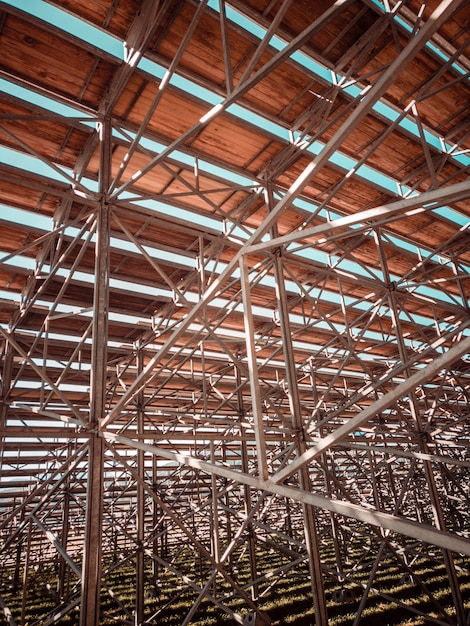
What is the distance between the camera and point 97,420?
217 inches

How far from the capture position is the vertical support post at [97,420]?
503 centimetres

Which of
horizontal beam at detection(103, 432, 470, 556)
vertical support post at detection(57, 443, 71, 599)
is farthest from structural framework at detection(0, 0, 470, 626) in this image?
vertical support post at detection(57, 443, 71, 599)

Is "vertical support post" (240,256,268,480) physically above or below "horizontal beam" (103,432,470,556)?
above

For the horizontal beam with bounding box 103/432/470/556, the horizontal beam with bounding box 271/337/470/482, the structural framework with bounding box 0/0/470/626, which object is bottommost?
the horizontal beam with bounding box 103/432/470/556

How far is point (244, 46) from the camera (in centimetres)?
610

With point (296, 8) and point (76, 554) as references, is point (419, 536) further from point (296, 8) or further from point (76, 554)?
point (76, 554)

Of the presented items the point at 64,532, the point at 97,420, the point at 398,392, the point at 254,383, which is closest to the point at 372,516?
the point at 398,392

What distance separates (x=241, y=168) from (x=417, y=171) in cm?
350

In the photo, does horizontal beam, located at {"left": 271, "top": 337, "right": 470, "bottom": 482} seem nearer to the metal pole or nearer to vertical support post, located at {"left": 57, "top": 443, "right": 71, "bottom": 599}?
the metal pole

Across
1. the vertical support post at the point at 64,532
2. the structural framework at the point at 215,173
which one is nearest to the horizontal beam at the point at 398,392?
the structural framework at the point at 215,173

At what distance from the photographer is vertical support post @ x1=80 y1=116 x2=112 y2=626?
503 centimetres

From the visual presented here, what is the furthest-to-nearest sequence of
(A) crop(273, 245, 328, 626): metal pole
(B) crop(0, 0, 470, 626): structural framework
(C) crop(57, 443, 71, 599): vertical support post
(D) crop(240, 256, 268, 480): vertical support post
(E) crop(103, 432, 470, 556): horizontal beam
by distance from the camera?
1. (C) crop(57, 443, 71, 599): vertical support post
2. (A) crop(273, 245, 328, 626): metal pole
3. (B) crop(0, 0, 470, 626): structural framework
4. (D) crop(240, 256, 268, 480): vertical support post
5. (E) crop(103, 432, 470, 556): horizontal beam

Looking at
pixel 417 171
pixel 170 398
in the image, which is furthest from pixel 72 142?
pixel 170 398

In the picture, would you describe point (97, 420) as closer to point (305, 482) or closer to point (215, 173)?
point (305, 482)
